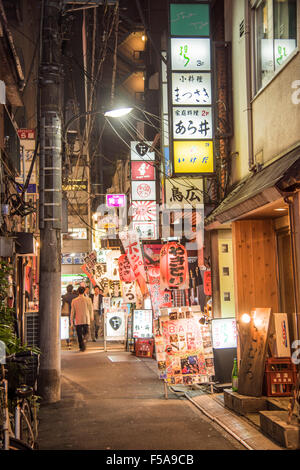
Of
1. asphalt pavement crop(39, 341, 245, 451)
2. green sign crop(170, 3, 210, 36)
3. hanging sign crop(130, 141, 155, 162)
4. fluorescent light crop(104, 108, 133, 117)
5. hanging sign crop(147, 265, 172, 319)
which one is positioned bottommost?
asphalt pavement crop(39, 341, 245, 451)

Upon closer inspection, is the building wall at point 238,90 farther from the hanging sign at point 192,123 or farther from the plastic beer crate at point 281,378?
the plastic beer crate at point 281,378

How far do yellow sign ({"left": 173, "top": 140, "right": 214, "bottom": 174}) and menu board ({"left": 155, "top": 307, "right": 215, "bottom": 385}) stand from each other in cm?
352

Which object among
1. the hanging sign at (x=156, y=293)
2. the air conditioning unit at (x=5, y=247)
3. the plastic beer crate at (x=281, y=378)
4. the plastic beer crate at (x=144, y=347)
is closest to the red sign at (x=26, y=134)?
the hanging sign at (x=156, y=293)

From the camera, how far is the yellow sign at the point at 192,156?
12641mm

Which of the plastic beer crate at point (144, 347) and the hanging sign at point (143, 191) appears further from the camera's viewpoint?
the hanging sign at point (143, 191)

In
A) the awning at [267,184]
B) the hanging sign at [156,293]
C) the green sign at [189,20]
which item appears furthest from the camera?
the hanging sign at [156,293]

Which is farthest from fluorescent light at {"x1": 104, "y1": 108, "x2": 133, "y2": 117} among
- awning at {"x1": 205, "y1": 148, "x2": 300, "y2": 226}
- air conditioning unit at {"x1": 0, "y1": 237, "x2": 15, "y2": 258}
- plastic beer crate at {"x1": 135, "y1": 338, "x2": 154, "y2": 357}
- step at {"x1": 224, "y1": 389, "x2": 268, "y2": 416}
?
plastic beer crate at {"x1": 135, "y1": 338, "x2": 154, "y2": 357}

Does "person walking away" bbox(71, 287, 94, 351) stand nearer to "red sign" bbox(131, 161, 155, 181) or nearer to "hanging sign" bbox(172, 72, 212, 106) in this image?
"red sign" bbox(131, 161, 155, 181)

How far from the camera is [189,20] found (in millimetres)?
12992

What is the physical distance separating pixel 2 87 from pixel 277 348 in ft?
30.5

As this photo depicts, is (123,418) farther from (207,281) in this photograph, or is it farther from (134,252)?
(134,252)

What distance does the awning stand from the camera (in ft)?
24.8

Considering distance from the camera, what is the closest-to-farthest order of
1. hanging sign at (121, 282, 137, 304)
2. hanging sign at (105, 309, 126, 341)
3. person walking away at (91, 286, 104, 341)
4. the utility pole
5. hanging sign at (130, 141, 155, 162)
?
1. the utility pole
2. hanging sign at (121, 282, 137, 304)
3. hanging sign at (130, 141, 155, 162)
4. hanging sign at (105, 309, 126, 341)
5. person walking away at (91, 286, 104, 341)
